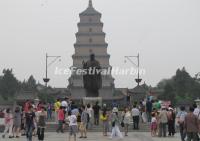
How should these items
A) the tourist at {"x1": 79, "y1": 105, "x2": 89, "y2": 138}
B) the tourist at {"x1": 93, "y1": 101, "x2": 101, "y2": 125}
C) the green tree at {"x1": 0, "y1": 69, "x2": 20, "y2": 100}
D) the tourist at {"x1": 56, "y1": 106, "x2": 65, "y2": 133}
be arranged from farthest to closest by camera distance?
1. the green tree at {"x1": 0, "y1": 69, "x2": 20, "y2": 100}
2. the tourist at {"x1": 93, "y1": 101, "x2": 101, "y2": 125}
3. the tourist at {"x1": 56, "y1": 106, "x2": 65, "y2": 133}
4. the tourist at {"x1": 79, "y1": 105, "x2": 89, "y2": 138}

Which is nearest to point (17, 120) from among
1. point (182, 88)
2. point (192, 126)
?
point (192, 126)

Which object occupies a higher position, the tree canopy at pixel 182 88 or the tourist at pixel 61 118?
the tree canopy at pixel 182 88

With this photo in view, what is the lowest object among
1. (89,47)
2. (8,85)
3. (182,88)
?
(182,88)

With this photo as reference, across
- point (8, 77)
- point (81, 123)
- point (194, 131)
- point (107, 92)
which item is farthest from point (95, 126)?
point (8, 77)

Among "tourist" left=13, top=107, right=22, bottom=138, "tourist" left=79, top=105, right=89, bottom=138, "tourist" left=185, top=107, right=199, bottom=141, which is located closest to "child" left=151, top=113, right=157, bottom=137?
"tourist" left=79, top=105, right=89, bottom=138

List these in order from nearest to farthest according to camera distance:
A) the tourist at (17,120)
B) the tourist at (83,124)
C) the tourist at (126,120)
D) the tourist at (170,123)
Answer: the tourist at (17,120) < the tourist at (83,124) < the tourist at (170,123) < the tourist at (126,120)

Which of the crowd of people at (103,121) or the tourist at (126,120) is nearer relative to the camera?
the crowd of people at (103,121)

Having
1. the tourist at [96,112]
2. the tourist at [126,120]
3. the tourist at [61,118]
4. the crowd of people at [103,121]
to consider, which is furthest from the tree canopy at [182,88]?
the tourist at [126,120]

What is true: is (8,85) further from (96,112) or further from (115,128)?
(115,128)

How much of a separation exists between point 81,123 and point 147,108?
8.22 metres

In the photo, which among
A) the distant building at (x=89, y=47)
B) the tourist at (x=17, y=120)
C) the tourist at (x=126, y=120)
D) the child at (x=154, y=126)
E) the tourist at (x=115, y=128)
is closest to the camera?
the tourist at (x=115, y=128)

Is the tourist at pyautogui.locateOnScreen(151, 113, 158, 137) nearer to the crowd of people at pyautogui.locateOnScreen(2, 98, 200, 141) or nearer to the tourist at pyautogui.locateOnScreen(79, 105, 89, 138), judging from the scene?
the crowd of people at pyautogui.locateOnScreen(2, 98, 200, 141)

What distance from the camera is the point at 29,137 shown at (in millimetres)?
21781

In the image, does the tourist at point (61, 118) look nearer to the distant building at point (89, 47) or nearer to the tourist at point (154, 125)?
the tourist at point (154, 125)
